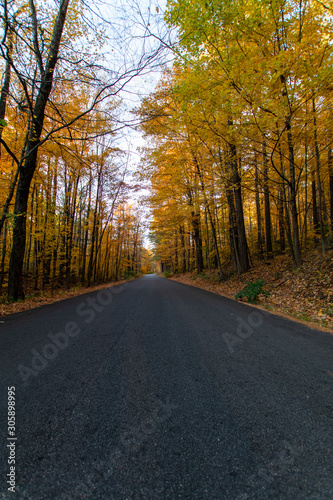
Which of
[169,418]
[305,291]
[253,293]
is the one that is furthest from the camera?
[253,293]

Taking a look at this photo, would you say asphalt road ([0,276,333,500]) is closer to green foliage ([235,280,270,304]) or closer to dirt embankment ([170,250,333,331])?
dirt embankment ([170,250,333,331])

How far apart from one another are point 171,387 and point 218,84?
22.0ft

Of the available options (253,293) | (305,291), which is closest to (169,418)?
(253,293)

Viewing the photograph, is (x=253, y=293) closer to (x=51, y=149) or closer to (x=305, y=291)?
(x=305, y=291)

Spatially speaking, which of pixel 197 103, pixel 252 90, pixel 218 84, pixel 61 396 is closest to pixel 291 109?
pixel 252 90

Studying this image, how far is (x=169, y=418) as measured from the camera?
4.41ft

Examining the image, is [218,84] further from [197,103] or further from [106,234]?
[106,234]

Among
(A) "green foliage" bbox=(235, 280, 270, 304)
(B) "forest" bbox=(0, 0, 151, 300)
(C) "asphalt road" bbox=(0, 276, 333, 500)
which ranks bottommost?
(C) "asphalt road" bbox=(0, 276, 333, 500)

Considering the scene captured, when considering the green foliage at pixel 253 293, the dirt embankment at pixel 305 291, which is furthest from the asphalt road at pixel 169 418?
the green foliage at pixel 253 293

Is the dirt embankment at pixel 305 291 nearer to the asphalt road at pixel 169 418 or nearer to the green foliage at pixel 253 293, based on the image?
the green foliage at pixel 253 293

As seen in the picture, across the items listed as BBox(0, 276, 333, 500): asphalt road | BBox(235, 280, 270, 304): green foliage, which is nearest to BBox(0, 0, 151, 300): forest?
BBox(0, 276, 333, 500): asphalt road

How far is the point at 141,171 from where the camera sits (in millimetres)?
10109

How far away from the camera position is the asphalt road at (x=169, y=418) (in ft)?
3.05

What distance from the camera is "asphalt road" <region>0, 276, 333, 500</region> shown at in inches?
36.6
